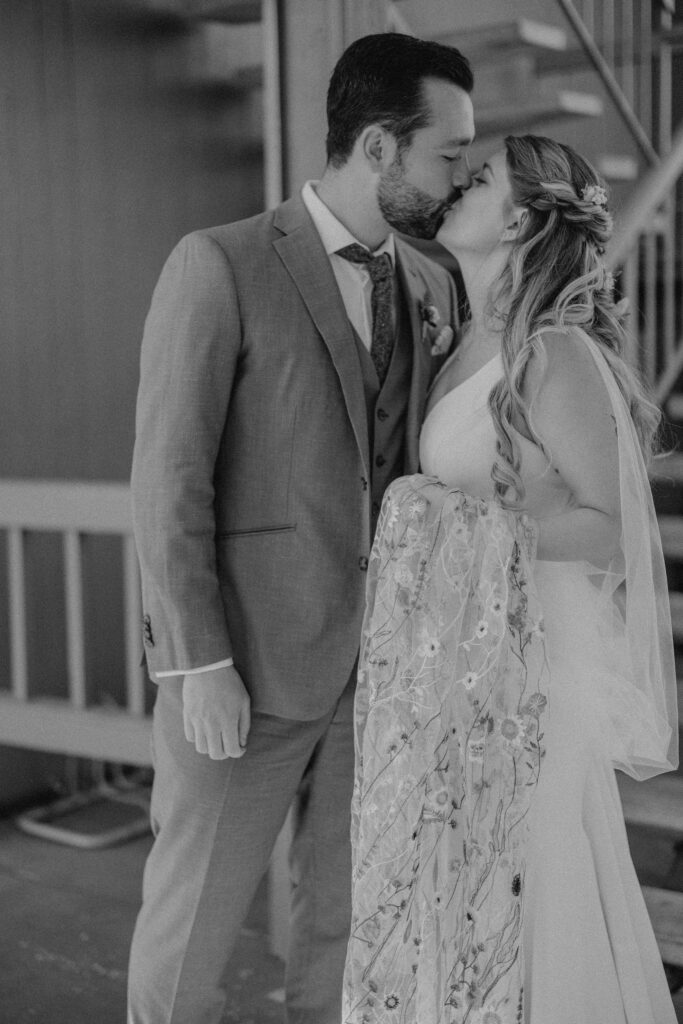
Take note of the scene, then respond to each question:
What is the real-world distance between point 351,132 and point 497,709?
97 cm

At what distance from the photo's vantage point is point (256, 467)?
1.93 meters

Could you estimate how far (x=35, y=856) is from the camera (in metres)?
3.59

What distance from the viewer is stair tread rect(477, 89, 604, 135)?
11.8 feet

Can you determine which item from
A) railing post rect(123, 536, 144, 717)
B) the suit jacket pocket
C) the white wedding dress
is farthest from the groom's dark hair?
railing post rect(123, 536, 144, 717)

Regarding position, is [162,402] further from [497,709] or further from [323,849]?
[323,849]

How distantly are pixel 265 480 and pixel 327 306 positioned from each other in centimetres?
30

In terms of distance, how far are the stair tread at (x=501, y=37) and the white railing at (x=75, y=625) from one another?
1.67 metres

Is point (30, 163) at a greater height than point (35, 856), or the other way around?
point (30, 163)

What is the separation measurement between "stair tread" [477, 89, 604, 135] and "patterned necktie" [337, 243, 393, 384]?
1.75 metres

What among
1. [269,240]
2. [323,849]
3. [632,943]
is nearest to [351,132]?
[269,240]

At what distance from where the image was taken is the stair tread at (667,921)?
7.95 feet

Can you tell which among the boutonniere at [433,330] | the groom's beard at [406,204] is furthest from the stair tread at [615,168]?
the groom's beard at [406,204]

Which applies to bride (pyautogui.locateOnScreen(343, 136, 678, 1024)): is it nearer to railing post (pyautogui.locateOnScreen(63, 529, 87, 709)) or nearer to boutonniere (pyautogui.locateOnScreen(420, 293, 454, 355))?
boutonniere (pyautogui.locateOnScreen(420, 293, 454, 355))

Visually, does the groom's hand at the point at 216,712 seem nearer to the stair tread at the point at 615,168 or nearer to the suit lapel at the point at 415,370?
the suit lapel at the point at 415,370
